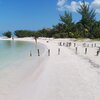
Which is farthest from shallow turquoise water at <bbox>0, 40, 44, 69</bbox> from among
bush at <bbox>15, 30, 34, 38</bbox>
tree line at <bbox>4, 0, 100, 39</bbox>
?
bush at <bbox>15, 30, 34, 38</bbox>

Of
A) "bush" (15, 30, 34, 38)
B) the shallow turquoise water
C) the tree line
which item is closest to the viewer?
the shallow turquoise water

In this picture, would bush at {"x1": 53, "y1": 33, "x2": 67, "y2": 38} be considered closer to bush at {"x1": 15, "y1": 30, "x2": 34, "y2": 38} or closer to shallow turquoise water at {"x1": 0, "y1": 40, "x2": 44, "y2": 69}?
bush at {"x1": 15, "y1": 30, "x2": 34, "y2": 38}

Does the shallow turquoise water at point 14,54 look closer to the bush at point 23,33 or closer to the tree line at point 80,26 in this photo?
the tree line at point 80,26

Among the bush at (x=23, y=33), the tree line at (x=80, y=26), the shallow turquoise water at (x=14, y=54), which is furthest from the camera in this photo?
the bush at (x=23, y=33)

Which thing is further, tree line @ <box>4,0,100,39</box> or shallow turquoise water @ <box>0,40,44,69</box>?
tree line @ <box>4,0,100,39</box>

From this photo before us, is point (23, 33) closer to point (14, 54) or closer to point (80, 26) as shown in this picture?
point (80, 26)

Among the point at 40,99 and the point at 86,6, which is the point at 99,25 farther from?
the point at 40,99

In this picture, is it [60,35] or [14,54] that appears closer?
[14,54]

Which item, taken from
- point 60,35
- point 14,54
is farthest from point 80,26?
point 14,54

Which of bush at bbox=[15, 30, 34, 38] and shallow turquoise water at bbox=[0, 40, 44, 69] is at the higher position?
bush at bbox=[15, 30, 34, 38]

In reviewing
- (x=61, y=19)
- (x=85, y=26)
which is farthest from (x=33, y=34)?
(x=85, y=26)

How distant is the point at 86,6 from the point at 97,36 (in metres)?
9.67

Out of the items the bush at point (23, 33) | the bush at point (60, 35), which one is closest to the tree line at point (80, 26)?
the bush at point (60, 35)

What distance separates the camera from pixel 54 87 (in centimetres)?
1054
